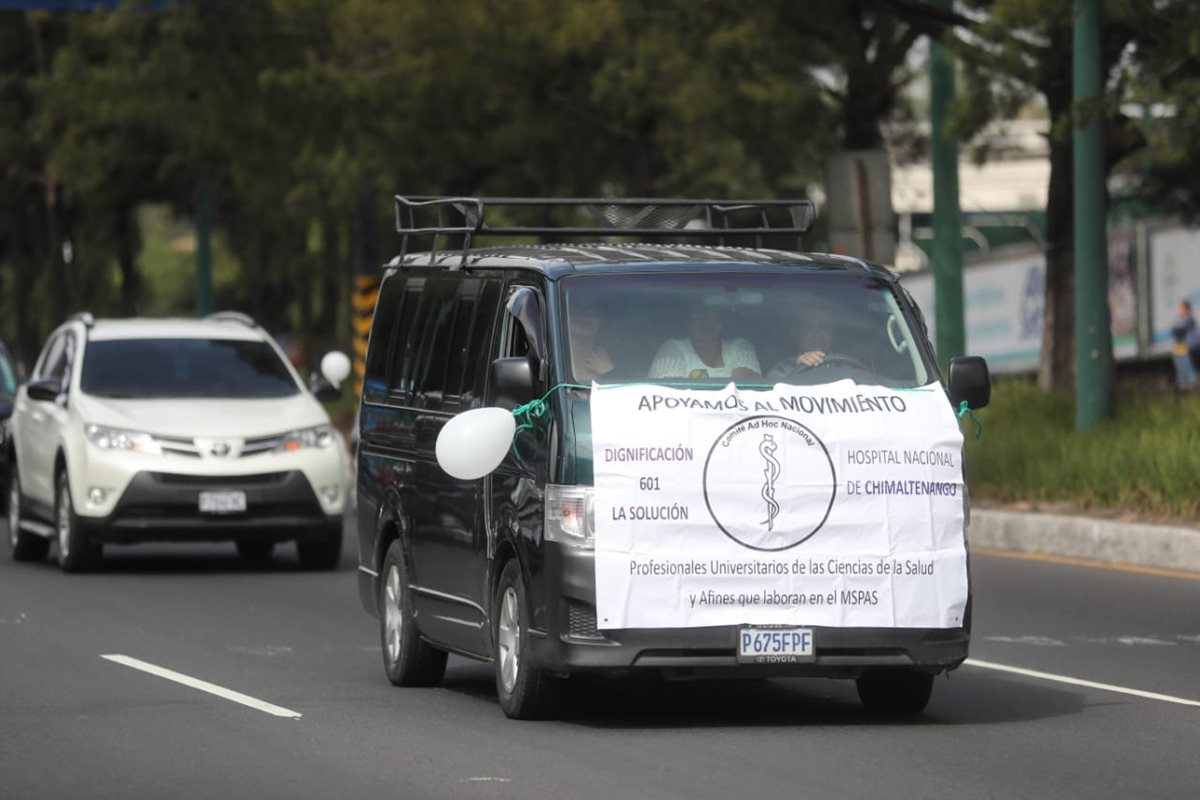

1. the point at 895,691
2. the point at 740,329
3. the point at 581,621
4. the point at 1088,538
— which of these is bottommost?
the point at 1088,538

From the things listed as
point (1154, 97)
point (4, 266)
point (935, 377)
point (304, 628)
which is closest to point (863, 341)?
point (935, 377)

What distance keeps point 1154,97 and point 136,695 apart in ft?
40.0

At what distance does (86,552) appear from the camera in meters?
18.9

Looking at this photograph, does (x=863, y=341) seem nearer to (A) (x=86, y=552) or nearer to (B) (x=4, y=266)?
(A) (x=86, y=552)

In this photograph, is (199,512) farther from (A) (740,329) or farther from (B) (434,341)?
(A) (740,329)

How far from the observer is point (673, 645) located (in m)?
10.3

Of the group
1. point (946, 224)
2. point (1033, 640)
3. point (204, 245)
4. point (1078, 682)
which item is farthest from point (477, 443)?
point (204, 245)

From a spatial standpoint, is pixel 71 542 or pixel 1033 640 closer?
pixel 1033 640

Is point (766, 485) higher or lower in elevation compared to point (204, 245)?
higher

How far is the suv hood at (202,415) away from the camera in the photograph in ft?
61.4

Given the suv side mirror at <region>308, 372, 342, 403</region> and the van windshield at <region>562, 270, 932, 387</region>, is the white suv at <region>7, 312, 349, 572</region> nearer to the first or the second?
the suv side mirror at <region>308, 372, 342, 403</region>

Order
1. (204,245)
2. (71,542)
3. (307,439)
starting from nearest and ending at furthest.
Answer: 1. (71,542)
2. (307,439)
3. (204,245)

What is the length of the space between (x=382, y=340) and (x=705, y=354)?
9.34 ft

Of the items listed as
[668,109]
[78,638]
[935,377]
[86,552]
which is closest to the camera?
[935,377]
